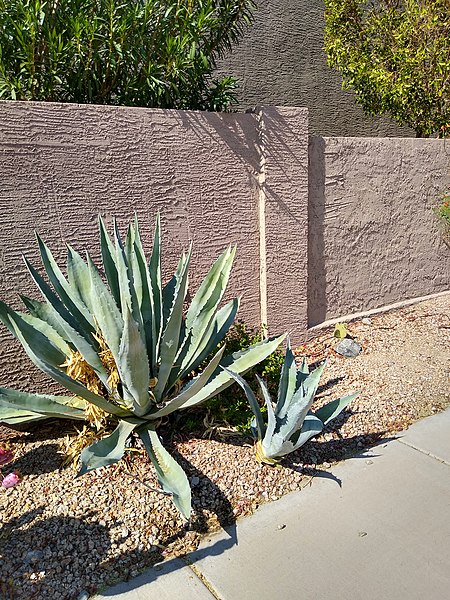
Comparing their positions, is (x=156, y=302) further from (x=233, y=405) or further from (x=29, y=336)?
(x=233, y=405)

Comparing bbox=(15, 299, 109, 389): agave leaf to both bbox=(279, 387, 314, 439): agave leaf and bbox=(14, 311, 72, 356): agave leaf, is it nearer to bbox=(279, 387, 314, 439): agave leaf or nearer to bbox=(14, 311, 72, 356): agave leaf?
bbox=(14, 311, 72, 356): agave leaf

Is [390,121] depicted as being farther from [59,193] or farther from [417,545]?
[417,545]

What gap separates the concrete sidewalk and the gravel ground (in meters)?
0.11

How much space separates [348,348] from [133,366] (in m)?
2.42

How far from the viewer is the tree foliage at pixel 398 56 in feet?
19.4

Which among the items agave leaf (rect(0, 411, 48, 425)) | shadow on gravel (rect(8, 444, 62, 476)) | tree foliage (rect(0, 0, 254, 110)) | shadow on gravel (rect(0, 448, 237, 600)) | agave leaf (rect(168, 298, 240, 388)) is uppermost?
tree foliage (rect(0, 0, 254, 110))

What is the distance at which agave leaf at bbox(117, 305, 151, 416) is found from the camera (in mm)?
2494

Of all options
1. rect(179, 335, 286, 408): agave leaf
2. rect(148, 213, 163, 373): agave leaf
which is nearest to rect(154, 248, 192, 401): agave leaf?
rect(148, 213, 163, 373): agave leaf

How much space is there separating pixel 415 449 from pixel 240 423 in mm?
1110

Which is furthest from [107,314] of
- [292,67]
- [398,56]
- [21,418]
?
[292,67]

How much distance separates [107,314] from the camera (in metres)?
2.76

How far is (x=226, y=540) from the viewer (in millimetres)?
2516

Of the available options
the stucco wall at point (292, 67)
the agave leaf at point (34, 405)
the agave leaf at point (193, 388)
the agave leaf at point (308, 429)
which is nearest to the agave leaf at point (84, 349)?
the agave leaf at point (34, 405)

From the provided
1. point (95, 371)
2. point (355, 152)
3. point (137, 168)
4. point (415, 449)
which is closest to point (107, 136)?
point (137, 168)
